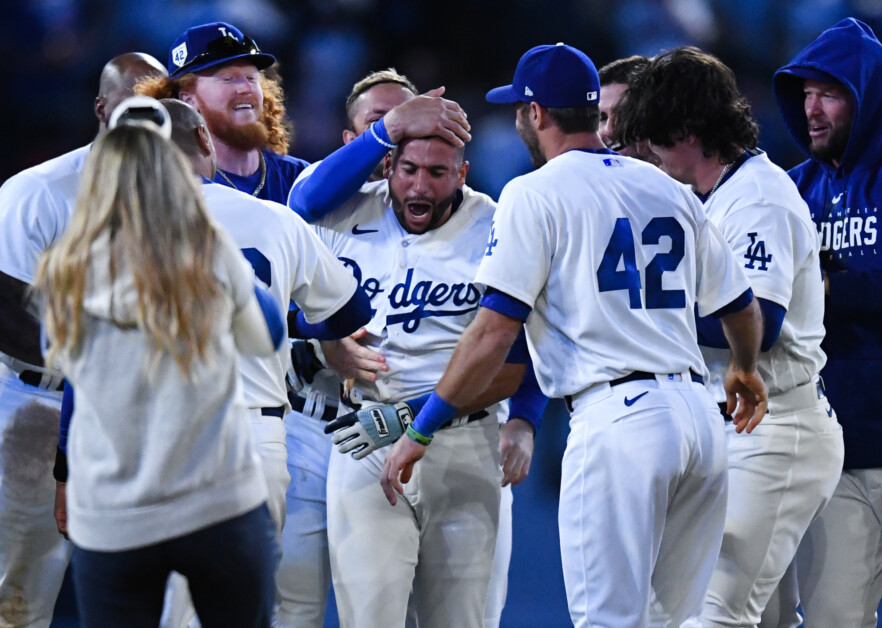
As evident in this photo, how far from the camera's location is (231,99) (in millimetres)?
3820

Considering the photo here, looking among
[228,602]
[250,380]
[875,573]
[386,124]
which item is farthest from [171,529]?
[875,573]

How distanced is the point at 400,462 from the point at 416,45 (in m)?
3.89

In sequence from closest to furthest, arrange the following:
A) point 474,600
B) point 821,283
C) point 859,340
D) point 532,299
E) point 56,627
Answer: point 532,299
point 474,600
point 821,283
point 859,340
point 56,627

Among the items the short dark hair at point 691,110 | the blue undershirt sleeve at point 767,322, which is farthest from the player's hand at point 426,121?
the blue undershirt sleeve at point 767,322

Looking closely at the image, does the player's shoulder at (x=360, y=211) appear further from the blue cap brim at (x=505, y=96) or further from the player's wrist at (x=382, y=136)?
the blue cap brim at (x=505, y=96)

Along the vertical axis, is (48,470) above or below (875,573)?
above

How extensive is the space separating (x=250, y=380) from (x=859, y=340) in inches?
80.2

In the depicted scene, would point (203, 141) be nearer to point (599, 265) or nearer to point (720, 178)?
point (599, 265)

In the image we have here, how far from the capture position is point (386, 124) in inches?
129

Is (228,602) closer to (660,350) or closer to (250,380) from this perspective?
(250,380)

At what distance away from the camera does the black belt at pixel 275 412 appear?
3.00m

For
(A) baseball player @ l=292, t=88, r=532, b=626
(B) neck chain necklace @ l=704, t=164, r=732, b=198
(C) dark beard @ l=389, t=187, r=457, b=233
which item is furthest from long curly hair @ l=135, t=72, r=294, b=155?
(B) neck chain necklace @ l=704, t=164, r=732, b=198

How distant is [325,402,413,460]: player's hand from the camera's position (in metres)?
3.08

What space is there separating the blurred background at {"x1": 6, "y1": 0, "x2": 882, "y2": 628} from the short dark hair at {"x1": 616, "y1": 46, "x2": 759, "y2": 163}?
2.59 m
